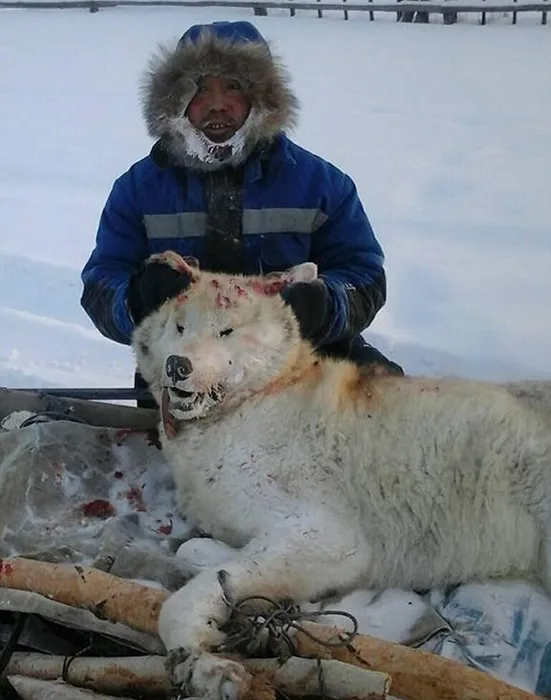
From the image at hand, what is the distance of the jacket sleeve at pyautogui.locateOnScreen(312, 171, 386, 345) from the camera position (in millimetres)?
2260

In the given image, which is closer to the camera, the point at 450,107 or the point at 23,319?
the point at 450,107

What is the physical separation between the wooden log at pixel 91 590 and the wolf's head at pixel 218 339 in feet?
1.32

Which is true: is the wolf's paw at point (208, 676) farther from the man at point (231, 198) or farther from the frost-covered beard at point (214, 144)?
the frost-covered beard at point (214, 144)

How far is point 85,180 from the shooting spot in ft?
9.17

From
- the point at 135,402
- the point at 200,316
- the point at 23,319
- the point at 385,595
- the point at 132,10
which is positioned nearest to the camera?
the point at 385,595

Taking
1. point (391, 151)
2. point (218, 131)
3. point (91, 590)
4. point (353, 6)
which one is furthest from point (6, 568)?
point (353, 6)

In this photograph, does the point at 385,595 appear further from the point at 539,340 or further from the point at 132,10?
the point at 132,10

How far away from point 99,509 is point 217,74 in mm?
1046

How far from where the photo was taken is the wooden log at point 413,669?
1319 mm

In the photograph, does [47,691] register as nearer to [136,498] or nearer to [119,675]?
[119,675]

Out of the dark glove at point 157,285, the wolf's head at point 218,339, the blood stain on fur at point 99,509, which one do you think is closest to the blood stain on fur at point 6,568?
the blood stain on fur at point 99,509

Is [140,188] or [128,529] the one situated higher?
[140,188]

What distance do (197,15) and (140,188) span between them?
1.80 ft

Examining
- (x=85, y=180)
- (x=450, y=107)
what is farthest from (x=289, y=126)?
(x=85, y=180)
